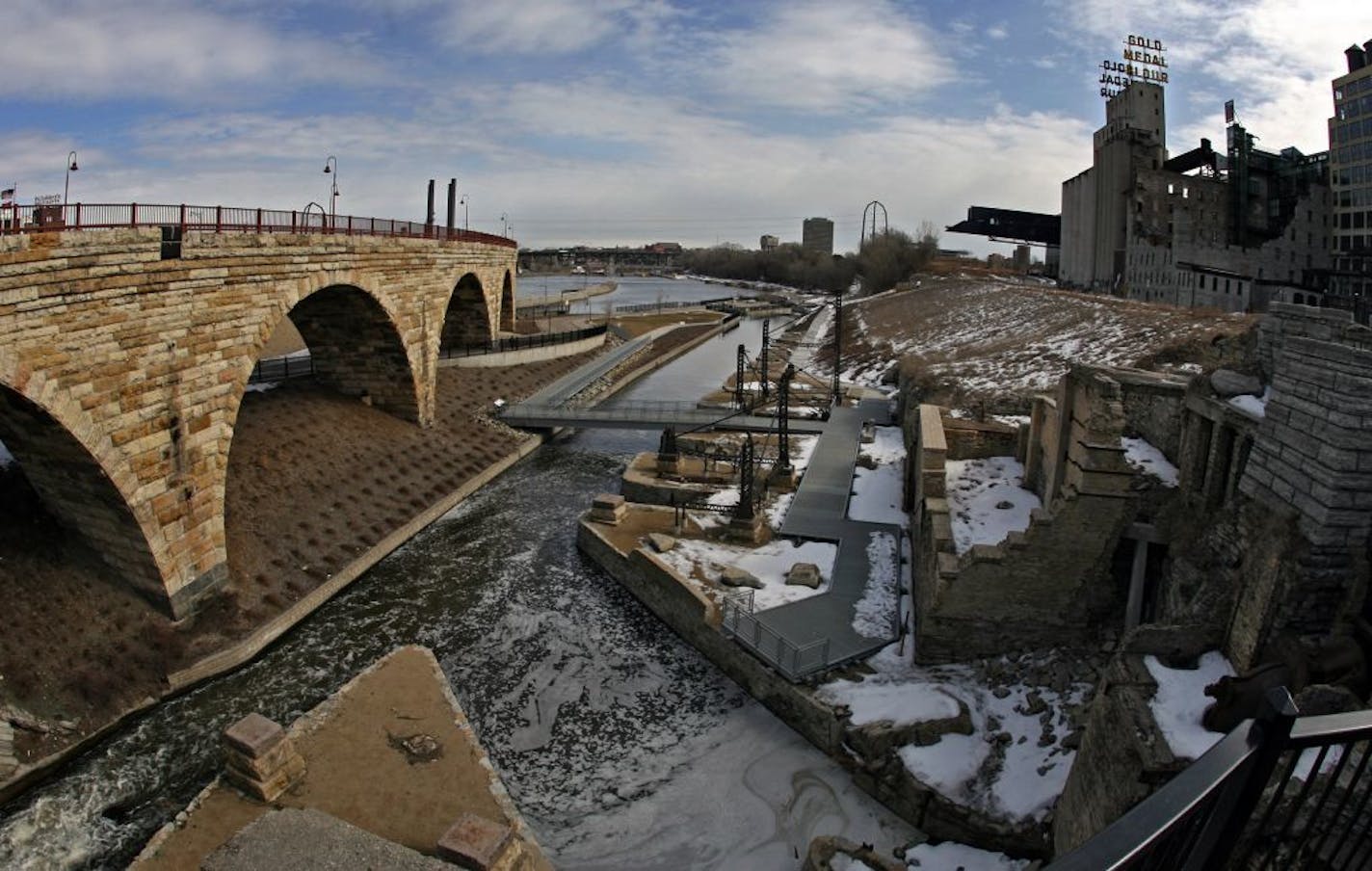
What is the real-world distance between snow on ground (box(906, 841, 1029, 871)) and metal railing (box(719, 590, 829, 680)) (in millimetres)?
3070

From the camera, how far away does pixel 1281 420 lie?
8898 mm

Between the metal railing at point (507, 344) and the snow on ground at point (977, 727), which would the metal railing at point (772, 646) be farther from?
the metal railing at point (507, 344)

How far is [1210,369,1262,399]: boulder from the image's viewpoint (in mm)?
10922

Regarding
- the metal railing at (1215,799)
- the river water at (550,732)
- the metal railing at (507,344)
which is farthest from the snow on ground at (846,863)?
the metal railing at (507,344)

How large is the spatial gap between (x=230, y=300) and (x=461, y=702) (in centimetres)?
853

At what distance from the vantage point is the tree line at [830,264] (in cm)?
7744

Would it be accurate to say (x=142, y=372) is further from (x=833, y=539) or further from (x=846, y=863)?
(x=846, y=863)

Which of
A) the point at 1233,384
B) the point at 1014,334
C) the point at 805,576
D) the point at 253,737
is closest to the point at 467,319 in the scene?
the point at 1014,334

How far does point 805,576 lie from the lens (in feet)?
49.6

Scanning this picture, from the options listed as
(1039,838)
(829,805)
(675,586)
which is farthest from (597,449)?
(1039,838)

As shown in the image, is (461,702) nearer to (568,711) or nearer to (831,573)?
(568,711)

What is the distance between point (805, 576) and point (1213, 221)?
36198mm

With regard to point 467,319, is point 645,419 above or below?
below

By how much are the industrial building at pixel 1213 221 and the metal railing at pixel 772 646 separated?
32.4 meters
